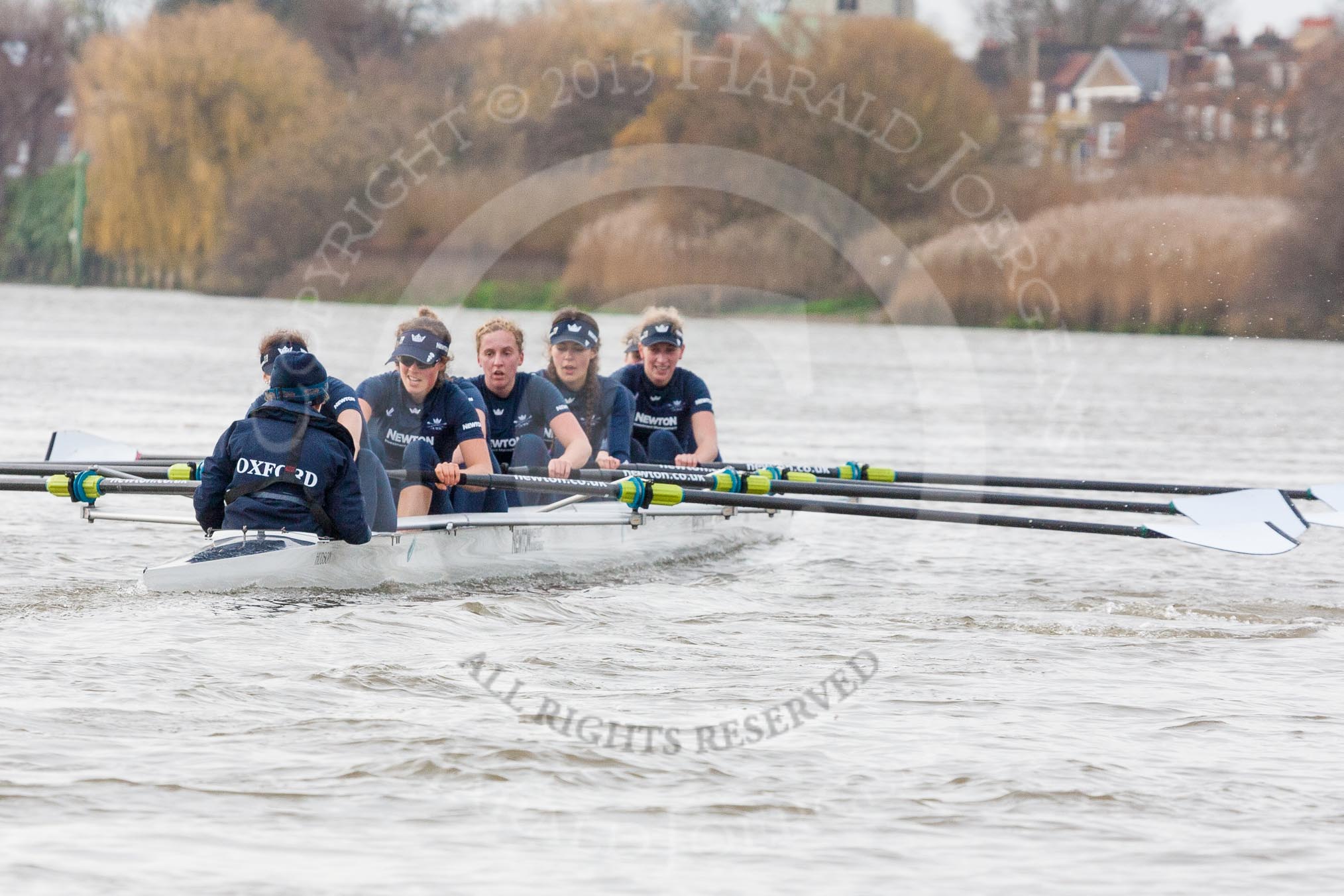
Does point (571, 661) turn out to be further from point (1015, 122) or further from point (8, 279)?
point (8, 279)

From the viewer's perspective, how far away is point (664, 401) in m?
10.5

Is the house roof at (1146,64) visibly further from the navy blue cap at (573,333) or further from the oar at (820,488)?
the navy blue cap at (573,333)

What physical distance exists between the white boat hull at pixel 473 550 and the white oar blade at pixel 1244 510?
2702 mm

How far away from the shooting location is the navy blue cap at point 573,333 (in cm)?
923

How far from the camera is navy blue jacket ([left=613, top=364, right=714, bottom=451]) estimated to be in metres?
10.5

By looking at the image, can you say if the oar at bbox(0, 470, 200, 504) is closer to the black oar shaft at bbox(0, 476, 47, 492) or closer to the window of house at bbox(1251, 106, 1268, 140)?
the black oar shaft at bbox(0, 476, 47, 492)

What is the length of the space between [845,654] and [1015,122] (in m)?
29.0

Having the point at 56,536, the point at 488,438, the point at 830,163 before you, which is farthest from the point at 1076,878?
the point at 830,163

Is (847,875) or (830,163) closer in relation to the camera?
(847,875)

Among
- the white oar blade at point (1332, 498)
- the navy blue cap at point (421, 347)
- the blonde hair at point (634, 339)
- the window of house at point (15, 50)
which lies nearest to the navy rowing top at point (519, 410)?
the navy blue cap at point (421, 347)

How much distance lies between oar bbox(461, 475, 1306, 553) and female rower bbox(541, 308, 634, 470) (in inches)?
42.9

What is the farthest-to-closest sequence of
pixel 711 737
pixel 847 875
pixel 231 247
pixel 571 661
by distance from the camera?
1. pixel 231 247
2. pixel 571 661
3. pixel 711 737
4. pixel 847 875

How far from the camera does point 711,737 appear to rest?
18.9 feet

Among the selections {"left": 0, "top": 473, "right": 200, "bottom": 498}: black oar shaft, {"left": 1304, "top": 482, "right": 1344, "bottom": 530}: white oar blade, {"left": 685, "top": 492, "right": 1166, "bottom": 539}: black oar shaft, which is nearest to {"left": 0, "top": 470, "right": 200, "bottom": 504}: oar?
{"left": 0, "top": 473, "right": 200, "bottom": 498}: black oar shaft
